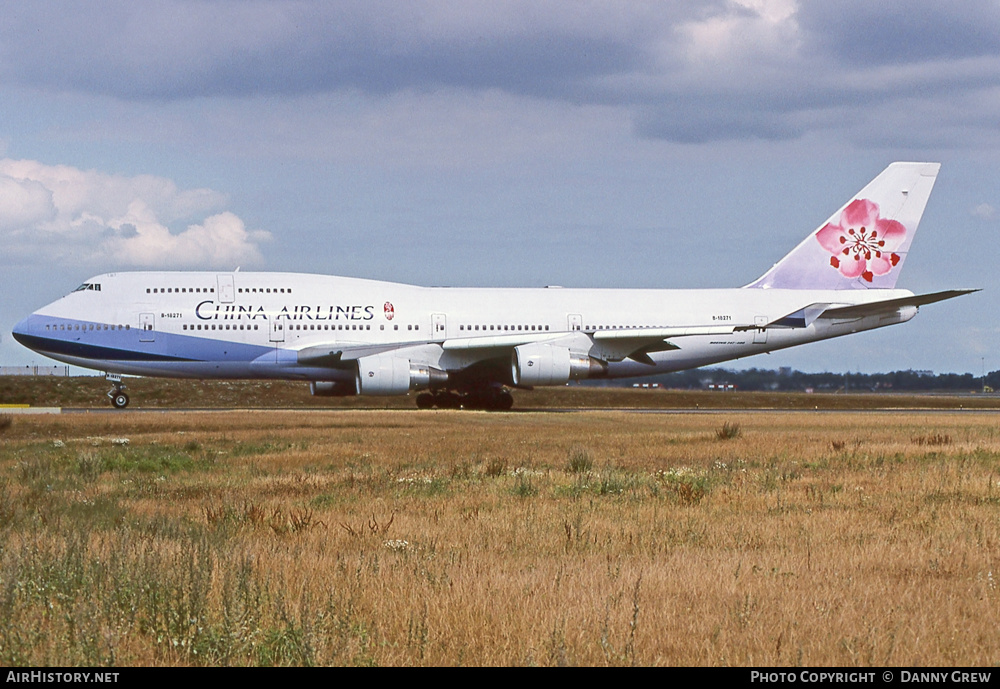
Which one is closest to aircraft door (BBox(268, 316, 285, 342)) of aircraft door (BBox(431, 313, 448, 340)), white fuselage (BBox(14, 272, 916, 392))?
white fuselage (BBox(14, 272, 916, 392))

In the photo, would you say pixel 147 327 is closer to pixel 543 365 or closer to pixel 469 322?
pixel 469 322

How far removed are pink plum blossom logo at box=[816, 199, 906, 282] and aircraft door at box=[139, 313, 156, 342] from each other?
2672 cm

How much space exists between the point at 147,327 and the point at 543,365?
1378cm

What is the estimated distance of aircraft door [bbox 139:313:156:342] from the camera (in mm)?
35812

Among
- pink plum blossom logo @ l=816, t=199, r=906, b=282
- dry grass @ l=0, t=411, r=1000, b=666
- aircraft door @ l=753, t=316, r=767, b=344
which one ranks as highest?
pink plum blossom logo @ l=816, t=199, r=906, b=282

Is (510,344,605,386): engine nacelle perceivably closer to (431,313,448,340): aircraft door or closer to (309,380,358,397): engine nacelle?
(431,313,448,340): aircraft door

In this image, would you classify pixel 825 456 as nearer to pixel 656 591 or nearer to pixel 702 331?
pixel 656 591

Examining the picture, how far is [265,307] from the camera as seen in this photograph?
1439 inches

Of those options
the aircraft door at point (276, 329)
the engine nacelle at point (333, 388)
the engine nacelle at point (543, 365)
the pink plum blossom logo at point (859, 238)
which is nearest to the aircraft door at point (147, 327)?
the aircraft door at point (276, 329)

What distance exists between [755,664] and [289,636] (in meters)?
2.67

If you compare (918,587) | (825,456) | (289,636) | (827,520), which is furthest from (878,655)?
(825,456)

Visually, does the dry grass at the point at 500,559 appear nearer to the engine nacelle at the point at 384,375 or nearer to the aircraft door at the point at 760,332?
the engine nacelle at the point at 384,375

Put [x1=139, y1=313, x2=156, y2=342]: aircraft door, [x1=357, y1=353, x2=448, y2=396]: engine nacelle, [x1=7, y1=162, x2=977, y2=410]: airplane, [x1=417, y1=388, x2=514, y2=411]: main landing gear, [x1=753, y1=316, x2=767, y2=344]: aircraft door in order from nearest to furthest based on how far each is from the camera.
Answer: [x1=357, y1=353, x2=448, y2=396]: engine nacelle < [x1=139, y1=313, x2=156, y2=342]: aircraft door < [x1=7, y1=162, x2=977, y2=410]: airplane < [x1=417, y1=388, x2=514, y2=411]: main landing gear < [x1=753, y1=316, x2=767, y2=344]: aircraft door

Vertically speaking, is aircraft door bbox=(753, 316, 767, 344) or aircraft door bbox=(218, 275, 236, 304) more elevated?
aircraft door bbox=(218, 275, 236, 304)
